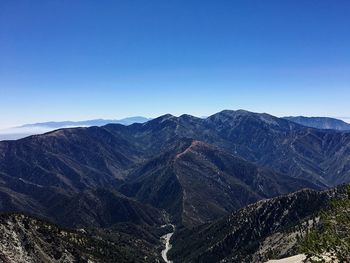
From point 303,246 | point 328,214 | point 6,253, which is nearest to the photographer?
point 303,246

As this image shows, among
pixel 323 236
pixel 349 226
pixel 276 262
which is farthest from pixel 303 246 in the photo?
pixel 276 262

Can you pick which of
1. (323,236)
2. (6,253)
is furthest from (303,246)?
(6,253)

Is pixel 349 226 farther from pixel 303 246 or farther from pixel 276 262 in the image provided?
pixel 276 262

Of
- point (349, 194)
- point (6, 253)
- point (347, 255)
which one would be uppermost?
point (349, 194)

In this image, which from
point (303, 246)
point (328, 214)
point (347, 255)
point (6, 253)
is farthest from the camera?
point (6, 253)

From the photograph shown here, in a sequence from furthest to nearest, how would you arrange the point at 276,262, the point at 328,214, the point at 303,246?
1. the point at 276,262
2. the point at 328,214
3. the point at 303,246

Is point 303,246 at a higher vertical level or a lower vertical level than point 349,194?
lower

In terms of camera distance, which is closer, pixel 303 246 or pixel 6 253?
pixel 303 246

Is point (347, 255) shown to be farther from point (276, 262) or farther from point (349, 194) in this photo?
point (276, 262)

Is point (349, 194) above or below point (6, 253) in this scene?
above
